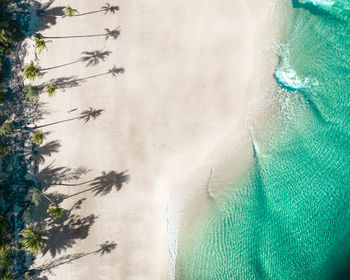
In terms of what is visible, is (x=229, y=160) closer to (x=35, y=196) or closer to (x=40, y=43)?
(x=35, y=196)

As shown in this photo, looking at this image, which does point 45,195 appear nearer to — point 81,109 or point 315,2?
point 81,109

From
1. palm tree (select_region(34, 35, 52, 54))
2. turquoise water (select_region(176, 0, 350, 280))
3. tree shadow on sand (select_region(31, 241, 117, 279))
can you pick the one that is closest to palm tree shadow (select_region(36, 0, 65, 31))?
palm tree (select_region(34, 35, 52, 54))

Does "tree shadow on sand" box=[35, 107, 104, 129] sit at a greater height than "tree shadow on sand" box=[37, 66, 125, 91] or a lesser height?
lesser

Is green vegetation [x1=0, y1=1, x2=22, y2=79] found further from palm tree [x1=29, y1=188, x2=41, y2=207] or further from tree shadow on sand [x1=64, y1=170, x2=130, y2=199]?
tree shadow on sand [x1=64, y1=170, x2=130, y2=199]

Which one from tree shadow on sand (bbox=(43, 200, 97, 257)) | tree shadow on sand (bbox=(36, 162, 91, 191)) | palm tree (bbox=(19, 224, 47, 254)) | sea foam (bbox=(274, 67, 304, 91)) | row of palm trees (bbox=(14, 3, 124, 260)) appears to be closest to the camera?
palm tree (bbox=(19, 224, 47, 254))

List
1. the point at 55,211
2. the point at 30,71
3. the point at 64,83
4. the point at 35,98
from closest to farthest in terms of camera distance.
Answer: the point at 55,211, the point at 30,71, the point at 35,98, the point at 64,83

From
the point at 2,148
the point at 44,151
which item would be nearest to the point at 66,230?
the point at 44,151

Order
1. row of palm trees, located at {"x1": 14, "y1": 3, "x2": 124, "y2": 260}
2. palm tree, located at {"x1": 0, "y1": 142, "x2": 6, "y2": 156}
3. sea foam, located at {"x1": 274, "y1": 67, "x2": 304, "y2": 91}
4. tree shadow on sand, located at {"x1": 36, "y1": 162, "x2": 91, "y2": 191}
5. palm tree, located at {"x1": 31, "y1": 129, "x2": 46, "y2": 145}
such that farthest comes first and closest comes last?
sea foam, located at {"x1": 274, "y1": 67, "x2": 304, "y2": 91} < tree shadow on sand, located at {"x1": 36, "y1": 162, "x2": 91, "y2": 191} < palm tree, located at {"x1": 0, "y1": 142, "x2": 6, "y2": 156} < palm tree, located at {"x1": 31, "y1": 129, "x2": 46, "y2": 145} < row of palm trees, located at {"x1": 14, "y1": 3, "x2": 124, "y2": 260}

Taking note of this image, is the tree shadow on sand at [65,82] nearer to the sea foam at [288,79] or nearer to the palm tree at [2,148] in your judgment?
the palm tree at [2,148]

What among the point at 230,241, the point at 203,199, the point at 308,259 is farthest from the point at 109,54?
the point at 308,259
